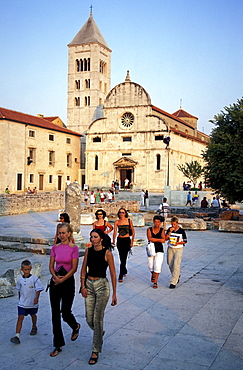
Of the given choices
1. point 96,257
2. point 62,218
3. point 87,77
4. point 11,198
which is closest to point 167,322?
Result: point 96,257

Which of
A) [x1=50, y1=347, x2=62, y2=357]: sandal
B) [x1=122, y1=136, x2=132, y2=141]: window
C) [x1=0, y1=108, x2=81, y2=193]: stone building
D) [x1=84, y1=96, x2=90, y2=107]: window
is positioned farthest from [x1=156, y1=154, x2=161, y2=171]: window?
[x1=50, y1=347, x2=62, y2=357]: sandal

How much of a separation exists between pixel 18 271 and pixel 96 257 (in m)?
3.86

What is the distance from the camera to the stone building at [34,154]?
48.5m

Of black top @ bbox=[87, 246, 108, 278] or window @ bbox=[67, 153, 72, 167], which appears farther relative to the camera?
window @ bbox=[67, 153, 72, 167]

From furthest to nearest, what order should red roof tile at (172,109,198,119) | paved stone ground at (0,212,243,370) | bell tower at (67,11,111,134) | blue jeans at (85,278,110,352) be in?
red roof tile at (172,109,198,119) → bell tower at (67,11,111,134) → blue jeans at (85,278,110,352) → paved stone ground at (0,212,243,370)

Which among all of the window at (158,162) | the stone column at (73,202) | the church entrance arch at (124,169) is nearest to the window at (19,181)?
the church entrance arch at (124,169)

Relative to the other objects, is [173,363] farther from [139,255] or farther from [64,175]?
[64,175]

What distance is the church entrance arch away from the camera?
58.3m

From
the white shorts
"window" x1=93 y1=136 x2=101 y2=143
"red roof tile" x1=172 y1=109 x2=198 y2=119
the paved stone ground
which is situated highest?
"red roof tile" x1=172 y1=109 x2=198 y2=119

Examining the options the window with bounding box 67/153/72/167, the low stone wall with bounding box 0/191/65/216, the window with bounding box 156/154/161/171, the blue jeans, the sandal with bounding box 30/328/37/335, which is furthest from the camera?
the window with bounding box 67/153/72/167

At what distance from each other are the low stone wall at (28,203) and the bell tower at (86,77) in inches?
1581

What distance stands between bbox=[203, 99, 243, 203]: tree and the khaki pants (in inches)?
522

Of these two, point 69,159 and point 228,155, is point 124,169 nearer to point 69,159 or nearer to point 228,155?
point 69,159

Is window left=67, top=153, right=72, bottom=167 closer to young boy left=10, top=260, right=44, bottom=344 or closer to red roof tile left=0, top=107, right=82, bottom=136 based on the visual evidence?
red roof tile left=0, top=107, right=82, bottom=136
